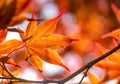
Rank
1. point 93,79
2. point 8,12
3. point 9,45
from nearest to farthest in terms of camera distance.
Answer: point 8,12 < point 9,45 < point 93,79

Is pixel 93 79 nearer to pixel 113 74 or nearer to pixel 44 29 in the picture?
pixel 113 74

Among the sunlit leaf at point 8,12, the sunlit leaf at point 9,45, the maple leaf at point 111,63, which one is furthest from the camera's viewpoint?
the maple leaf at point 111,63

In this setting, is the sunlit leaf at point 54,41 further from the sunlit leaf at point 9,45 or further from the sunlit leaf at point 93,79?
the sunlit leaf at point 93,79

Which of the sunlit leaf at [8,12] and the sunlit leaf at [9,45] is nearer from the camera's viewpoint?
the sunlit leaf at [8,12]

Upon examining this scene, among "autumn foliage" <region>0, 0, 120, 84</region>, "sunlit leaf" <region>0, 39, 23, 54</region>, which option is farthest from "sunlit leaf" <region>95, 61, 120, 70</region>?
"sunlit leaf" <region>0, 39, 23, 54</region>

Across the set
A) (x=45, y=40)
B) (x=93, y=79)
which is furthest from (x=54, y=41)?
(x=93, y=79)

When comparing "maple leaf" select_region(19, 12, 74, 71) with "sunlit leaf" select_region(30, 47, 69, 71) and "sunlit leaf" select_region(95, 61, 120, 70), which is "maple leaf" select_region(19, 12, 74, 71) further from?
"sunlit leaf" select_region(95, 61, 120, 70)

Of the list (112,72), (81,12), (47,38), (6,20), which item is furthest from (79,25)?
(6,20)

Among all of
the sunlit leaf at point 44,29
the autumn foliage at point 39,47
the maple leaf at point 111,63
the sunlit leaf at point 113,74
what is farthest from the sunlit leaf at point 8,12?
the sunlit leaf at point 113,74

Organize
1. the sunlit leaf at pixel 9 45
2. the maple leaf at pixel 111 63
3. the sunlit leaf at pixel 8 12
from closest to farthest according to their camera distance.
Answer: the sunlit leaf at pixel 8 12, the sunlit leaf at pixel 9 45, the maple leaf at pixel 111 63
